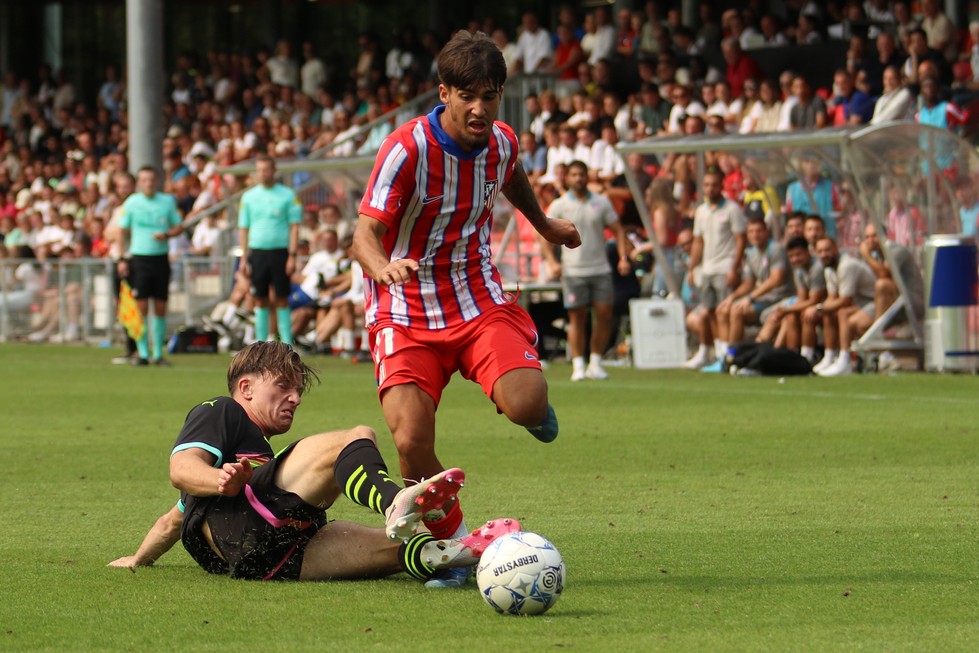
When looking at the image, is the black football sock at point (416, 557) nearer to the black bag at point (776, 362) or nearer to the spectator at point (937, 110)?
the black bag at point (776, 362)

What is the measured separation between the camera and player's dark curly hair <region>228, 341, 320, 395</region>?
5852 millimetres

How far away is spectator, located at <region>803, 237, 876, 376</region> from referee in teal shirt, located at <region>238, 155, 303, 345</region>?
19.0 ft

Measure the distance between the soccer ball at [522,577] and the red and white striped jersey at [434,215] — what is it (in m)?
1.18

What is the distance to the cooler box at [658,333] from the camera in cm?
1841

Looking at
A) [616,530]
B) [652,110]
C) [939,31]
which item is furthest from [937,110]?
[616,530]

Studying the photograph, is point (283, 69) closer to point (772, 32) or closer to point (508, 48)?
point (508, 48)

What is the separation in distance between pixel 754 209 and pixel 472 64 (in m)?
13.1

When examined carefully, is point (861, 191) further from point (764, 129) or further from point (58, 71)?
point (58, 71)

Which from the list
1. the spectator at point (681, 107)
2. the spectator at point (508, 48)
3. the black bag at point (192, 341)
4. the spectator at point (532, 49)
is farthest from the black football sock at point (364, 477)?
the spectator at point (508, 48)

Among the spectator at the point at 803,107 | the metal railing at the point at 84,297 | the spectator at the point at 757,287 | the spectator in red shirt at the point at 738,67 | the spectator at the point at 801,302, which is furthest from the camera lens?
the metal railing at the point at 84,297

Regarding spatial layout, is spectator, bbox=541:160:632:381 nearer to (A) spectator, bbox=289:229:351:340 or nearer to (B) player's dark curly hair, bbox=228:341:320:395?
(A) spectator, bbox=289:229:351:340

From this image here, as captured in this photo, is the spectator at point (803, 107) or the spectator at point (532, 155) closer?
the spectator at point (803, 107)

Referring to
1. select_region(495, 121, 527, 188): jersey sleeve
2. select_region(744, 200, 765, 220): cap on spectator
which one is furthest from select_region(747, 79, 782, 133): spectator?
select_region(495, 121, 527, 188): jersey sleeve

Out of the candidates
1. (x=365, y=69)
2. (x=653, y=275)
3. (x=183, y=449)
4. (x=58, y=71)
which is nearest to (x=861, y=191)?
(x=653, y=275)
